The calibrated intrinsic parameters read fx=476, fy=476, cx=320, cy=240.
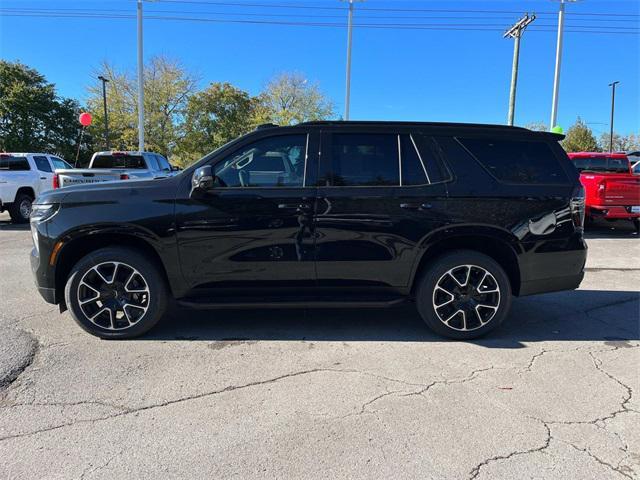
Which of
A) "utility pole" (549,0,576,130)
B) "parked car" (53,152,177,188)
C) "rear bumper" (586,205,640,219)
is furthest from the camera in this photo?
"utility pole" (549,0,576,130)

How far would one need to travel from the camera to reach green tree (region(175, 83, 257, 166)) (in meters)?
38.5

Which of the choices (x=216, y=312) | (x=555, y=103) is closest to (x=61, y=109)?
(x=555, y=103)

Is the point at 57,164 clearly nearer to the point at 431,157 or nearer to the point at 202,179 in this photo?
the point at 202,179

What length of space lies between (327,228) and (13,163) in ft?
41.5

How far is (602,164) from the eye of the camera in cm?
1277

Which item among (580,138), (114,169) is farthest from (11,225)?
(580,138)

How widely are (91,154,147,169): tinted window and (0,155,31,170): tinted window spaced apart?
6.54 feet

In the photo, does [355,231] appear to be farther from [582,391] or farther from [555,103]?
[555,103]

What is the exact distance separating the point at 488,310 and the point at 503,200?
1006 mm

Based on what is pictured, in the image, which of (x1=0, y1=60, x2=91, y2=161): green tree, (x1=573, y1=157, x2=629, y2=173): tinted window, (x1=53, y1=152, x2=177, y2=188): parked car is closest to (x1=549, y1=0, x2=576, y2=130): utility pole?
(x1=573, y1=157, x2=629, y2=173): tinted window

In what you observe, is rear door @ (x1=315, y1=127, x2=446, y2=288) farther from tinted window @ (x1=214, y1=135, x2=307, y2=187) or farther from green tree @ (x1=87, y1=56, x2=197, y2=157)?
green tree @ (x1=87, y1=56, x2=197, y2=157)

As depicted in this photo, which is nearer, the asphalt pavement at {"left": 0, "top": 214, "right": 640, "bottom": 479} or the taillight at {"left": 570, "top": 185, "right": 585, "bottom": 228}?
the asphalt pavement at {"left": 0, "top": 214, "right": 640, "bottom": 479}

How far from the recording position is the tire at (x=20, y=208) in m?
13.0

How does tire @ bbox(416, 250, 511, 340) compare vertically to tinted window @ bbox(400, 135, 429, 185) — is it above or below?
below
